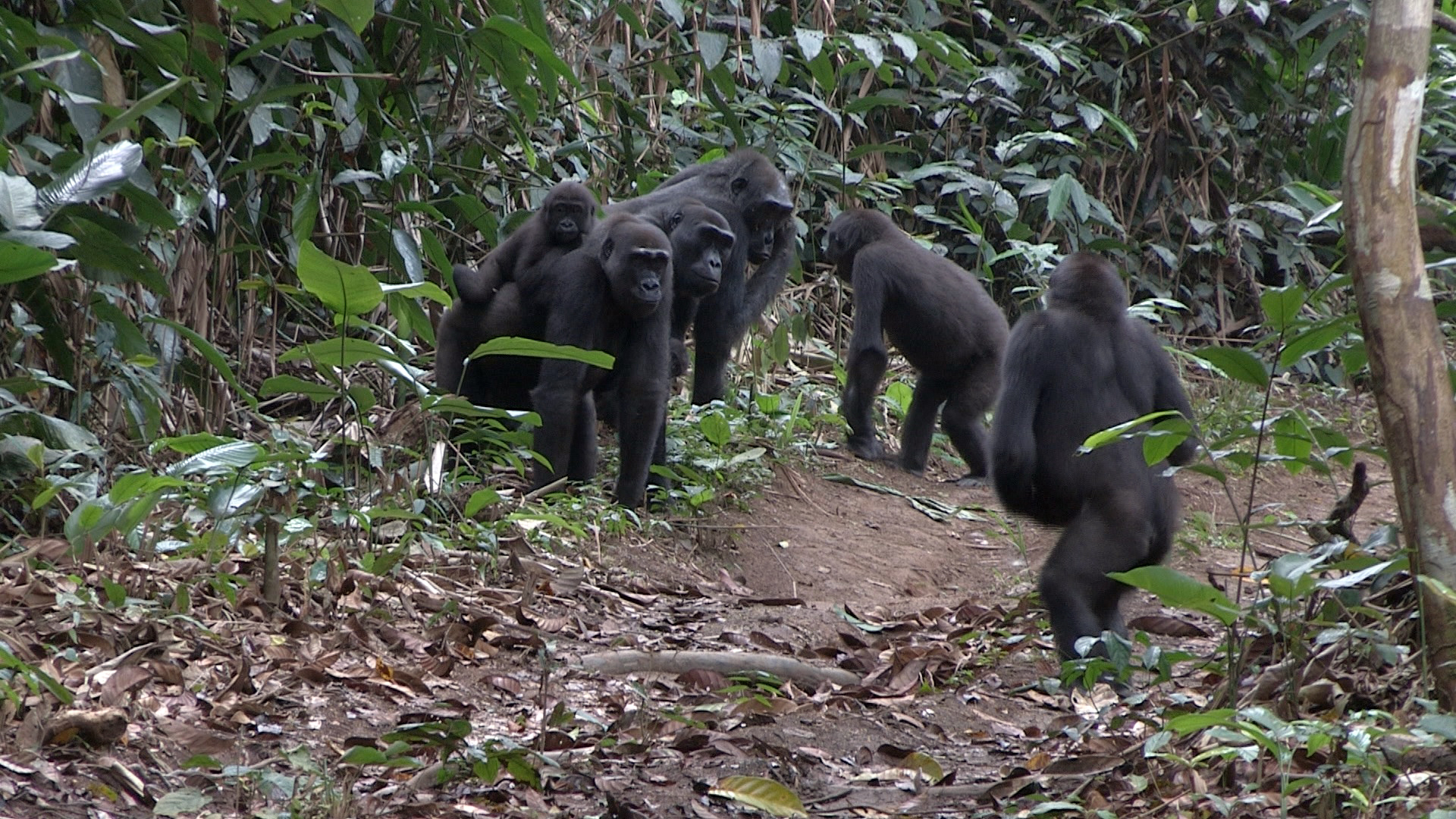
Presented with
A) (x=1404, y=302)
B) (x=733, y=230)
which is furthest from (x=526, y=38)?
(x=1404, y=302)

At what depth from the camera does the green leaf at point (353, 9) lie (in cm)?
439

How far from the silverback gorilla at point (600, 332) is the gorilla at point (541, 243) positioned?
0.10 meters

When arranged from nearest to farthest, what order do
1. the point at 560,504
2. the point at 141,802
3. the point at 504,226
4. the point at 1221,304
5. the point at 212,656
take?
1. the point at 141,802
2. the point at 212,656
3. the point at 560,504
4. the point at 504,226
5. the point at 1221,304

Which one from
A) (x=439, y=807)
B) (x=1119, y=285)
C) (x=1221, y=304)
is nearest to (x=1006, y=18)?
(x=1221, y=304)

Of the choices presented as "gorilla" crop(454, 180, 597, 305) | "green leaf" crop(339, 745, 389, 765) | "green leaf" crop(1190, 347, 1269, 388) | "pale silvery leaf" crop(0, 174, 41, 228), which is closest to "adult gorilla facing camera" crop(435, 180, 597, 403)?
"gorilla" crop(454, 180, 597, 305)

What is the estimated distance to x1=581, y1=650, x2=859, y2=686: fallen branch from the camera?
4074mm

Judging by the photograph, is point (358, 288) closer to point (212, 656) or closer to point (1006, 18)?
point (212, 656)

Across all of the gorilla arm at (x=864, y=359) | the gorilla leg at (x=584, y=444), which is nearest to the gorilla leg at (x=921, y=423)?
the gorilla arm at (x=864, y=359)

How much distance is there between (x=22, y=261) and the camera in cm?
309

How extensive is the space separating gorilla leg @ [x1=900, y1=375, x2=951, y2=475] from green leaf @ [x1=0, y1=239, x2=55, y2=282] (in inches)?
224

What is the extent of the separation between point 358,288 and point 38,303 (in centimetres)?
141

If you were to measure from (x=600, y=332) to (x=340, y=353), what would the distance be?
287cm

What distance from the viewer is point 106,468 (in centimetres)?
491

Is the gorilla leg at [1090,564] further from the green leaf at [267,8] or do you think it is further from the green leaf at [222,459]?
the green leaf at [267,8]
